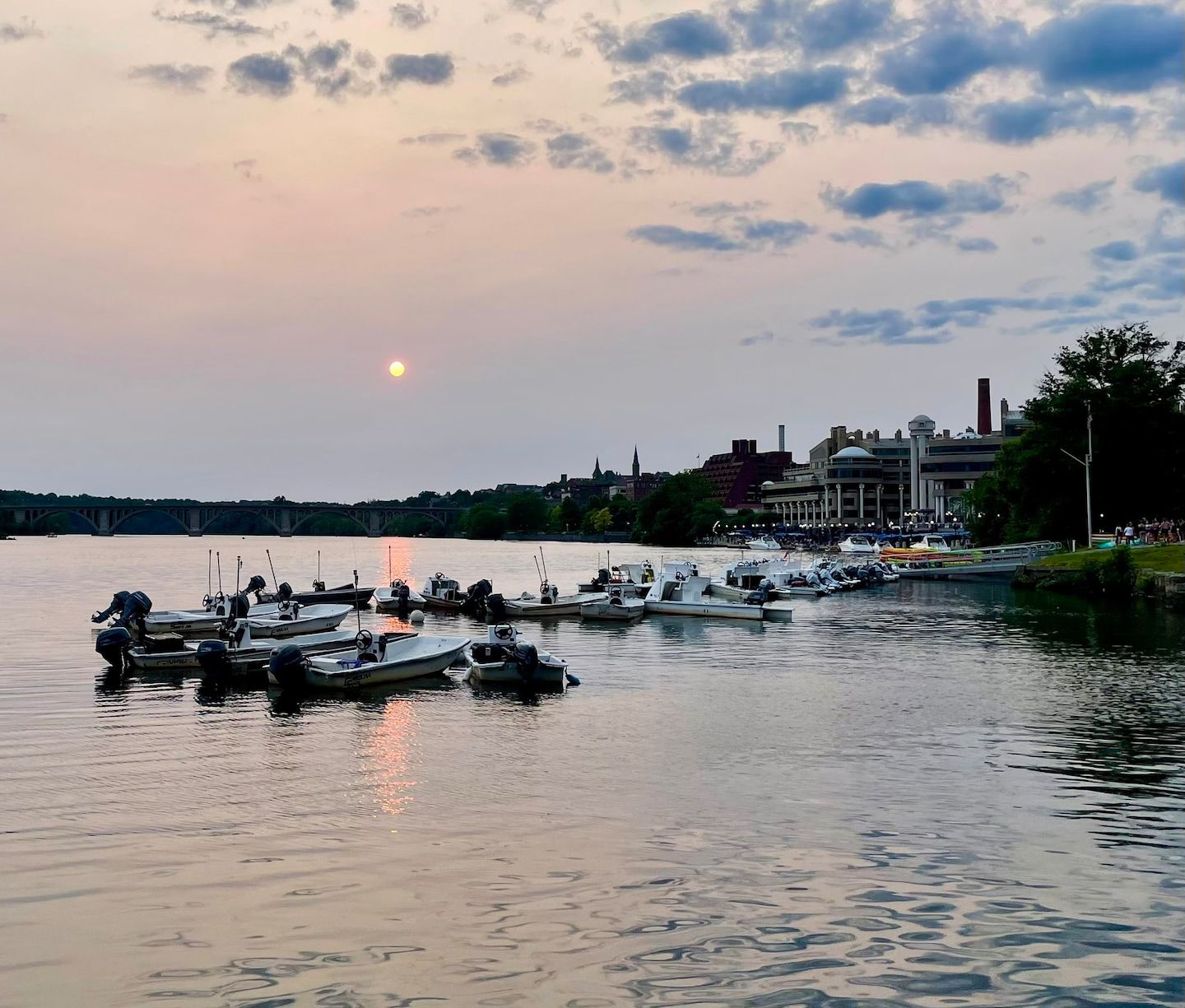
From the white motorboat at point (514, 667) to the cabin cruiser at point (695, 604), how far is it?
31929 millimetres

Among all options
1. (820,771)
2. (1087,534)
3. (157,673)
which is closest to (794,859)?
(820,771)

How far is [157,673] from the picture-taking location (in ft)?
149

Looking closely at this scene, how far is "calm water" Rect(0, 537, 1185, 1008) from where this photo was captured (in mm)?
14062

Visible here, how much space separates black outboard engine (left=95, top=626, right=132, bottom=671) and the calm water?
3684 mm

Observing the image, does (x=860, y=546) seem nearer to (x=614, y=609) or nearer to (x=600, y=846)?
(x=614, y=609)

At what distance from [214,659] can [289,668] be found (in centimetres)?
416

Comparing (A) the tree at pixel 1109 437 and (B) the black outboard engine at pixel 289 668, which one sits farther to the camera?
(A) the tree at pixel 1109 437

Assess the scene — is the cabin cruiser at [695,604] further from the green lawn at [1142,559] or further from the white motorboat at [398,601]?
the green lawn at [1142,559]

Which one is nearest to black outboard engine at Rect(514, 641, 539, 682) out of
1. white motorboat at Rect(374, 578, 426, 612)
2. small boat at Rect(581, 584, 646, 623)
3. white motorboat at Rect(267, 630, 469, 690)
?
white motorboat at Rect(267, 630, 469, 690)

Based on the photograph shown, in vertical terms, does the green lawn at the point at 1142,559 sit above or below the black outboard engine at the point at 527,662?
above

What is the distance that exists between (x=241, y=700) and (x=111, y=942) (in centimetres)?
2417

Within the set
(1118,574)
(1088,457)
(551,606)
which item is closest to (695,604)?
(551,606)

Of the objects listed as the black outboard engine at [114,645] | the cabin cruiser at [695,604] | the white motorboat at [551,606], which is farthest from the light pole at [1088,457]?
the black outboard engine at [114,645]

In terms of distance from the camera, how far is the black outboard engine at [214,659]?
4197 cm
